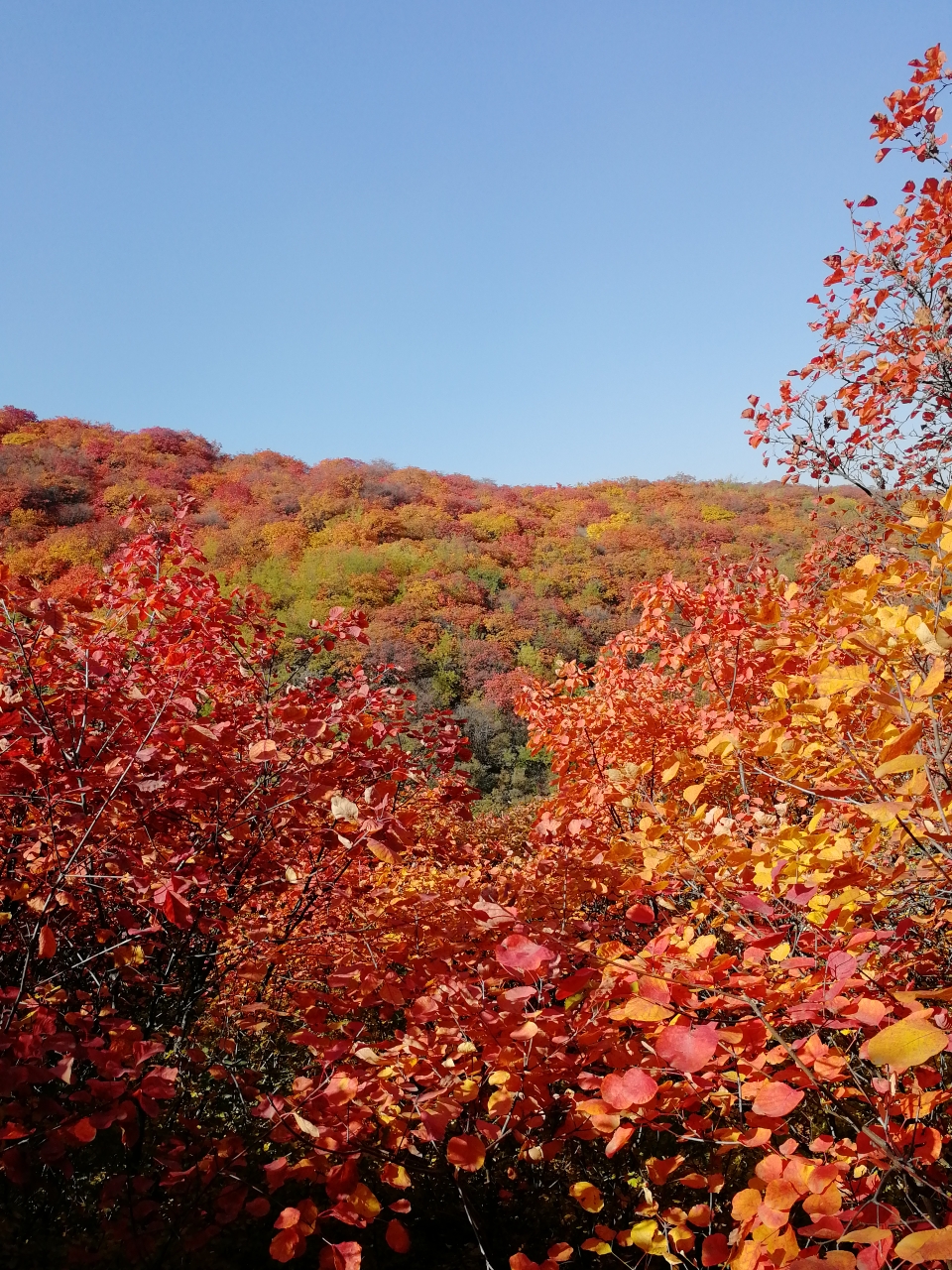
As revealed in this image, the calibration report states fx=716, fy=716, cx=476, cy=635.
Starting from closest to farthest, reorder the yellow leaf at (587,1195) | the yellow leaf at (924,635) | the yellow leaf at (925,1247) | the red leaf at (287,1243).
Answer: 1. the yellow leaf at (925,1247)
2. the yellow leaf at (924,635)
3. the red leaf at (287,1243)
4. the yellow leaf at (587,1195)

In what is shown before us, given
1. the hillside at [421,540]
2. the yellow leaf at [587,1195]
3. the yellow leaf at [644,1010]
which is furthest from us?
the hillside at [421,540]

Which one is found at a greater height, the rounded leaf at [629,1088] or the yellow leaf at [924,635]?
the yellow leaf at [924,635]

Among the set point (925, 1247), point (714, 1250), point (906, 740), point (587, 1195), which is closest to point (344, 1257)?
point (587, 1195)

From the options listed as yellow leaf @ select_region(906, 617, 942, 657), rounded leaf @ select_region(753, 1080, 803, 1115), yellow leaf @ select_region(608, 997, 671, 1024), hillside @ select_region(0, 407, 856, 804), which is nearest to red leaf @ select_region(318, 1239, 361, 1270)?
yellow leaf @ select_region(608, 997, 671, 1024)

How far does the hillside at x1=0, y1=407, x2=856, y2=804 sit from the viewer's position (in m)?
15.1

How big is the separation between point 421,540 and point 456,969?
18.4m

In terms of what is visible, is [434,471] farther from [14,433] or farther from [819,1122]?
[819,1122]

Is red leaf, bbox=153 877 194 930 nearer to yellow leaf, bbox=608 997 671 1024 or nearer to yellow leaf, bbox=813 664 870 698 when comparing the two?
yellow leaf, bbox=608 997 671 1024

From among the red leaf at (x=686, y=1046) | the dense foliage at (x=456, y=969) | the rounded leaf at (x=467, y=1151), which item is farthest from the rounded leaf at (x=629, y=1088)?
the rounded leaf at (x=467, y=1151)

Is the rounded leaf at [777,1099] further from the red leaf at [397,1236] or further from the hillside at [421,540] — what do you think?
the hillside at [421,540]

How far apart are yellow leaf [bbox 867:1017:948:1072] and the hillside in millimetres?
10242

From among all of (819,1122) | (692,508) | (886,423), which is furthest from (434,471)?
(819,1122)

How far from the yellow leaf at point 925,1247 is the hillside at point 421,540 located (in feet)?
33.8

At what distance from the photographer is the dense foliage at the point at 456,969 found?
151cm
